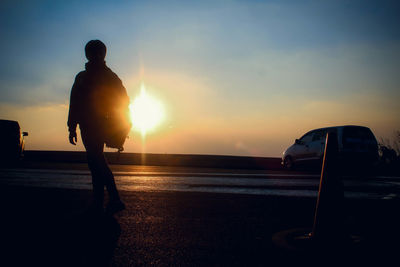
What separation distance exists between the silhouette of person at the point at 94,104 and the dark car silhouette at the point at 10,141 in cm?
1073

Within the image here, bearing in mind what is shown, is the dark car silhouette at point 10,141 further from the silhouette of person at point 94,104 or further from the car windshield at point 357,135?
the car windshield at point 357,135

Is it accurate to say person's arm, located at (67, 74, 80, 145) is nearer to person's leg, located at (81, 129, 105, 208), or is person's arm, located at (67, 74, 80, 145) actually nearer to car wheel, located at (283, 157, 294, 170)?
person's leg, located at (81, 129, 105, 208)

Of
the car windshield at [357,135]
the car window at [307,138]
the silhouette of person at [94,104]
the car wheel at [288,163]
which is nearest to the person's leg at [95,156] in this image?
the silhouette of person at [94,104]

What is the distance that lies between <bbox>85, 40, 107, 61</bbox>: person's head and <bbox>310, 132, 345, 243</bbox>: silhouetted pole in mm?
2921

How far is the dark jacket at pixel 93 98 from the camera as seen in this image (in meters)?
4.55

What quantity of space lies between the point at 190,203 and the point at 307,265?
2.92 meters

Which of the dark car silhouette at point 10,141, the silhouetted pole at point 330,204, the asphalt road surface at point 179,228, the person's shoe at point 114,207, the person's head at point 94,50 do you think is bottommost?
the asphalt road surface at point 179,228

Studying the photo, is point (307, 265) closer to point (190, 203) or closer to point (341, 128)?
point (190, 203)

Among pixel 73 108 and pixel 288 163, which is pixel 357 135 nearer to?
pixel 288 163

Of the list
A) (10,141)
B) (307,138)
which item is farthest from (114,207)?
(307,138)

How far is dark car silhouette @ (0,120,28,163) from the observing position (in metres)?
13.8

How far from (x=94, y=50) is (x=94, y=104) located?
2.22 feet

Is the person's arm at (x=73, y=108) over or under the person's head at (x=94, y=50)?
under

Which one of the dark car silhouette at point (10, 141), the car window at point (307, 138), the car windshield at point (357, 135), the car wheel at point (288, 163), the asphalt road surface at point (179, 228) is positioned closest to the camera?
the asphalt road surface at point (179, 228)
